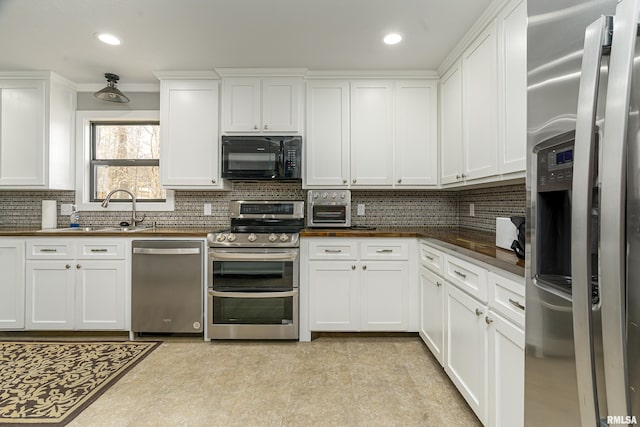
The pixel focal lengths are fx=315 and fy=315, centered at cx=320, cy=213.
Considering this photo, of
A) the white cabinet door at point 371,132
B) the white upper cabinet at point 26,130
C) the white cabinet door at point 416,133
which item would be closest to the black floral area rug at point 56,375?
the white upper cabinet at point 26,130

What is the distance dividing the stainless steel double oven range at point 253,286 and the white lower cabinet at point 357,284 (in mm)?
150

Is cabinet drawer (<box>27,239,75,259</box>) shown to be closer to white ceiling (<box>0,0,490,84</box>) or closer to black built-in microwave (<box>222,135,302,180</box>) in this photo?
black built-in microwave (<box>222,135,302,180</box>)

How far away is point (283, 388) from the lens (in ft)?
6.48

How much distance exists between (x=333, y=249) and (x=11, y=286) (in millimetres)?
2759

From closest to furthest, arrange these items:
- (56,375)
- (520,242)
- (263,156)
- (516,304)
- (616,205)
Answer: (616,205) → (516,304) → (520,242) → (56,375) → (263,156)

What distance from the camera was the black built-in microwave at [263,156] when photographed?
Result: 2844 mm

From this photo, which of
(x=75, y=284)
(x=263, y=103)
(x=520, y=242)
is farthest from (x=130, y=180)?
(x=520, y=242)

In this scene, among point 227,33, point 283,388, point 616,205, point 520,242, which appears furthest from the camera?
point 227,33

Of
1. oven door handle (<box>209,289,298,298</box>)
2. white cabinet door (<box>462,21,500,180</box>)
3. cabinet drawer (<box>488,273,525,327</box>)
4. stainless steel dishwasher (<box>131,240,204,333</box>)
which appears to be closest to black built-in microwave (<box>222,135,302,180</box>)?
stainless steel dishwasher (<box>131,240,204,333</box>)

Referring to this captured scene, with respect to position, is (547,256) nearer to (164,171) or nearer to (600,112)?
(600,112)

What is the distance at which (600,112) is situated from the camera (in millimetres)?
605

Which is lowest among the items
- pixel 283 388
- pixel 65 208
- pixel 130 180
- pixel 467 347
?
pixel 283 388

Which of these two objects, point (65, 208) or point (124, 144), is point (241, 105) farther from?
point (65, 208)

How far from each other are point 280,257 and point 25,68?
2899 millimetres
